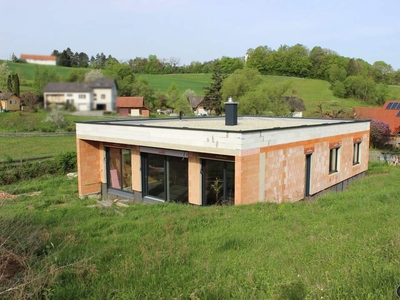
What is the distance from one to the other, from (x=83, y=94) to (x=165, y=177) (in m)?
12.1

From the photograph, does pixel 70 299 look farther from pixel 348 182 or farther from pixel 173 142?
pixel 348 182

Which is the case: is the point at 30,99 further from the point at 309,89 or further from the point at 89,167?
the point at 309,89

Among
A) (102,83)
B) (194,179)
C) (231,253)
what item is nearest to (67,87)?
(102,83)

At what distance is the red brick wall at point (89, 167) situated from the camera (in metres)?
17.0

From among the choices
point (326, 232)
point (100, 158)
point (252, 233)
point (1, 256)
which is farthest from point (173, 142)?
point (1, 256)

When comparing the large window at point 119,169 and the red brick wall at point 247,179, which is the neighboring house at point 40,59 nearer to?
the red brick wall at point 247,179

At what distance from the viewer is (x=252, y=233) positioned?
813cm

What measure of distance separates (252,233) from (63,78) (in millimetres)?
6120

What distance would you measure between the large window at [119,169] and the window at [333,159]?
9.55m

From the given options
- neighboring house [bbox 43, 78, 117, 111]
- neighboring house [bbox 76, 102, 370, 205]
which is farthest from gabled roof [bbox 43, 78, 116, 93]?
neighboring house [bbox 76, 102, 370, 205]

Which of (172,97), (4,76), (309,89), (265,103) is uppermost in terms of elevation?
(309,89)

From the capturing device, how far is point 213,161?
1343cm

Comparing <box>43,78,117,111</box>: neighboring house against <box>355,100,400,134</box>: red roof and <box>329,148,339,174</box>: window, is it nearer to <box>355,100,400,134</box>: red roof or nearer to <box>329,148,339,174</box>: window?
<box>329,148,339,174</box>: window

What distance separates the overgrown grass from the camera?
509 cm
